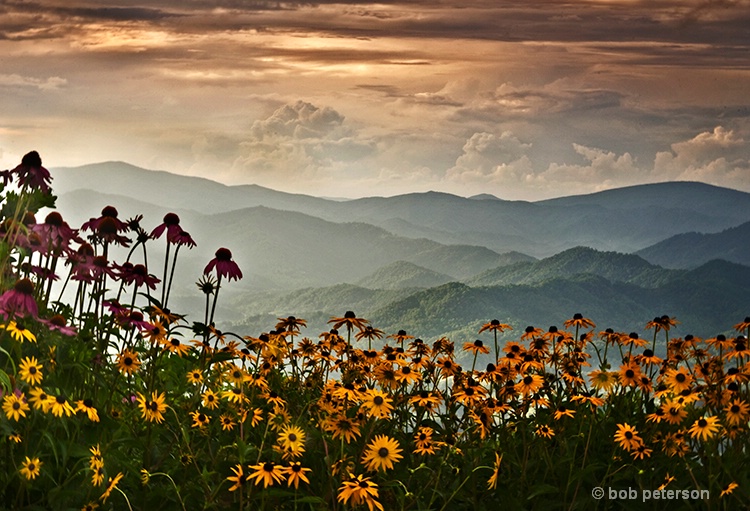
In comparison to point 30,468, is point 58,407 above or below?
above

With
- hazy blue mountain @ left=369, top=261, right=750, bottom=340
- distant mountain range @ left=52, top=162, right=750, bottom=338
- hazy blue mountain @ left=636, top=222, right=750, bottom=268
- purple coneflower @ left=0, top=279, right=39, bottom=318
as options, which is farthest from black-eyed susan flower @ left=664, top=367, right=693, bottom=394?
hazy blue mountain @ left=636, top=222, right=750, bottom=268

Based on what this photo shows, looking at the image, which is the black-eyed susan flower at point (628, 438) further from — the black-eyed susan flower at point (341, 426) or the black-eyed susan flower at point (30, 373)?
the black-eyed susan flower at point (30, 373)

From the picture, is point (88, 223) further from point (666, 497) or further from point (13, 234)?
point (666, 497)

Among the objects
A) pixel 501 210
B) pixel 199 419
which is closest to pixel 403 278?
pixel 501 210

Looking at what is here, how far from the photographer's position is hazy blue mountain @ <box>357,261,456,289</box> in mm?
38688

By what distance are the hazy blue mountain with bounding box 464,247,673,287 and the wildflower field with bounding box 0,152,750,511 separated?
28313mm

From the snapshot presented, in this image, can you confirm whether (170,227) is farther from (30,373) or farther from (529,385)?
(529,385)

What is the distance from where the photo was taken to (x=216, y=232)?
55219mm

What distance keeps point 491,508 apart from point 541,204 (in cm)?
5339

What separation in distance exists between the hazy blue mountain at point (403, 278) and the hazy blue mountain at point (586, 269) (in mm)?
2917

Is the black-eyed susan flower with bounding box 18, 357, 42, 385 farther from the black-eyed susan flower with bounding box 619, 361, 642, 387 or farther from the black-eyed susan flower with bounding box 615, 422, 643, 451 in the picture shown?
the black-eyed susan flower with bounding box 619, 361, 642, 387

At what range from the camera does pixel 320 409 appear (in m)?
3.69

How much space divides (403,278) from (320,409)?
36.4 m

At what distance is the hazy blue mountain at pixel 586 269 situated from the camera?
110 ft
